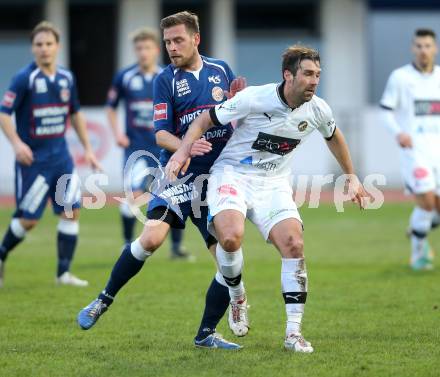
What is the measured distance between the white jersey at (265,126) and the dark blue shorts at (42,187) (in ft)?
11.1

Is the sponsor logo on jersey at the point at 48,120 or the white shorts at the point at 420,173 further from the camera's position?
the white shorts at the point at 420,173

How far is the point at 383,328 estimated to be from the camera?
301 inches

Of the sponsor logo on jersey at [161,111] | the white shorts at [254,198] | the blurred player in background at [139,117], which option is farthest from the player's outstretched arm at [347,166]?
the blurred player in background at [139,117]

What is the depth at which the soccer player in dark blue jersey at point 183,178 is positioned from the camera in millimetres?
7012

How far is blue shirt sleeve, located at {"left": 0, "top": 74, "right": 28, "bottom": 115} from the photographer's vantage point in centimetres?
1002

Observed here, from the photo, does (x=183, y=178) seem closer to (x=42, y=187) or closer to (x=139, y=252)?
(x=139, y=252)

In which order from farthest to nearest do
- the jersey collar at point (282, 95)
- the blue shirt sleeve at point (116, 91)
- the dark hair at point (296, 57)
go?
1. the blue shirt sleeve at point (116, 91)
2. the jersey collar at point (282, 95)
3. the dark hair at point (296, 57)

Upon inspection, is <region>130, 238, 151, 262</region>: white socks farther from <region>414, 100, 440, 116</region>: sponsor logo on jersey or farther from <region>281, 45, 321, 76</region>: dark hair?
<region>414, 100, 440, 116</region>: sponsor logo on jersey

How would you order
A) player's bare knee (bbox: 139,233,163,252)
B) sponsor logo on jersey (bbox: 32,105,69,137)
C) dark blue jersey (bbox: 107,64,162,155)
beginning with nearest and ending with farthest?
player's bare knee (bbox: 139,233,163,252), sponsor logo on jersey (bbox: 32,105,69,137), dark blue jersey (bbox: 107,64,162,155)

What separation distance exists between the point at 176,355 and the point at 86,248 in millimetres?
7400

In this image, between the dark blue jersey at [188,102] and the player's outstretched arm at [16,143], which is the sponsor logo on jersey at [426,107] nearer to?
the player's outstretched arm at [16,143]

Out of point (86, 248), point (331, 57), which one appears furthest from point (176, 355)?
point (331, 57)

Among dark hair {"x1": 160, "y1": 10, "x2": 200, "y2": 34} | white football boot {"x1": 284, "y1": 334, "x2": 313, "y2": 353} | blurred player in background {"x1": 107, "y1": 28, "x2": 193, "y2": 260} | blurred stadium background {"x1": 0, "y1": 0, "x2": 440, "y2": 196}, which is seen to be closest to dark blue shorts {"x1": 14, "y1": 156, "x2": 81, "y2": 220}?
blurred player in background {"x1": 107, "y1": 28, "x2": 193, "y2": 260}

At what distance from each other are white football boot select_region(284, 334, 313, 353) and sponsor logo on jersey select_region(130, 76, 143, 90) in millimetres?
6852
